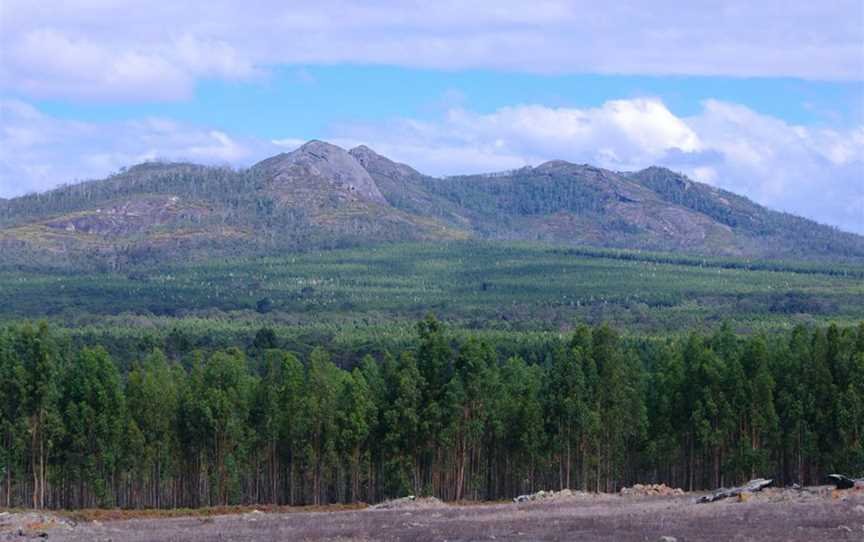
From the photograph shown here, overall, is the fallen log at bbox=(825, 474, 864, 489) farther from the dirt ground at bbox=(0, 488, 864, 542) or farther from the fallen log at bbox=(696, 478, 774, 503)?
the fallen log at bbox=(696, 478, 774, 503)

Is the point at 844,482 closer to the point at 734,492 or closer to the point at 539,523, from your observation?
the point at 734,492

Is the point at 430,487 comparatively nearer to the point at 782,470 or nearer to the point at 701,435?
the point at 701,435

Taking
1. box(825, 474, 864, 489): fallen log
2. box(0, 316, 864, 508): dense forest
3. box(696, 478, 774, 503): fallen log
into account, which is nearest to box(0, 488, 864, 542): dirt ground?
box(696, 478, 774, 503): fallen log

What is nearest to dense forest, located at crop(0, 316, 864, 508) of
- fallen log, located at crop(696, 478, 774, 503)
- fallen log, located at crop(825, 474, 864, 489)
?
fallen log, located at crop(825, 474, 864, 489)

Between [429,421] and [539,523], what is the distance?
74.8ft

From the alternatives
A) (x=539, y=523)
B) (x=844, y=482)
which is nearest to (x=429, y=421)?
(x=844, y=482)

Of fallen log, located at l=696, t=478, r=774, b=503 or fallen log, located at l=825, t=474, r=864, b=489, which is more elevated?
fallen log, located at l=825, t=474, r=864, b=489

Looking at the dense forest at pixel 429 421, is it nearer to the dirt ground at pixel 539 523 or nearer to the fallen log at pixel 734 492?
the dirt ground at pixel 539 523

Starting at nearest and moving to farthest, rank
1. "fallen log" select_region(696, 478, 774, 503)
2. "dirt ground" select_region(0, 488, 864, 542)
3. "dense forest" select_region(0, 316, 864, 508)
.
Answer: "dirt ground" select_region(0, 488, 864, 542), "fallen log" select_region(696, 478, 774, 503), "dense forest" select_region(0, 316, 864, 508)

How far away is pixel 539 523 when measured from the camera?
35.1 m

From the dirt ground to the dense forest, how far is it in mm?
12896

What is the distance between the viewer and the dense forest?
5694 cm

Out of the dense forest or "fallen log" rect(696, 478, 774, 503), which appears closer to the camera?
"fallen log" rect(696, 478, 774, 503)

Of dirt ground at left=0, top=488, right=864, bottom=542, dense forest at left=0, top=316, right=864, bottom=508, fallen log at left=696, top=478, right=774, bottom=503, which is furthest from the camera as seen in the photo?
dense forest at left=0, top=316, right=864, bottom=508
